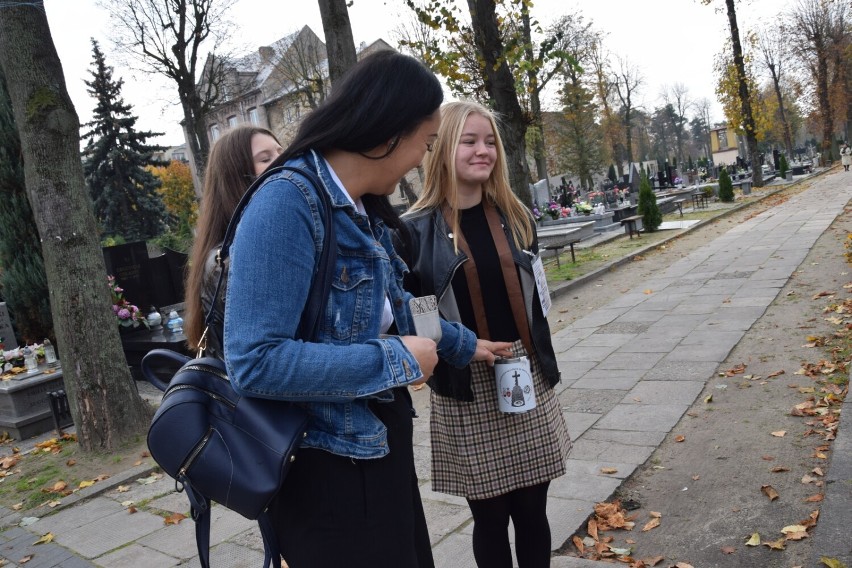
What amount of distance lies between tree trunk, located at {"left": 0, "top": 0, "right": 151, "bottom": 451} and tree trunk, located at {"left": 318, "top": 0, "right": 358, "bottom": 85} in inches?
113

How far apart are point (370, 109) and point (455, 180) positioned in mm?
1100

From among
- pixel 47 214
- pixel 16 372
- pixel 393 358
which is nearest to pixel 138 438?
pixel 47 214

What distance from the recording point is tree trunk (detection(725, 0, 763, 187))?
28.1 meters

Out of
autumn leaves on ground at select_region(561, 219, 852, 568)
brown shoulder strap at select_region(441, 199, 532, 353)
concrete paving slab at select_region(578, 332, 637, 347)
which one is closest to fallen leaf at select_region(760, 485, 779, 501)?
autumn leaves on ground at select_region(561, 219, 852, 568)

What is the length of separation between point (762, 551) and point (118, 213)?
41.5 m

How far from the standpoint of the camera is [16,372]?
8.43m

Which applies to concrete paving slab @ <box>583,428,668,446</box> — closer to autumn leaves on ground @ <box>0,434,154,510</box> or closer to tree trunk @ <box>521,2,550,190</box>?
autumn leaves on ground @ <box>0,434,154,510</box>

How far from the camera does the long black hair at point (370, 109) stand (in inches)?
57.5

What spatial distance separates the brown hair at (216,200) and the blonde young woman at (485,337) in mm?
655

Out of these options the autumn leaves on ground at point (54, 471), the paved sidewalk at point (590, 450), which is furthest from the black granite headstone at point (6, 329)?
the paved sidewalk at point (590, 450)

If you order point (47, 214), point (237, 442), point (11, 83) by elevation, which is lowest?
point (237, 442)

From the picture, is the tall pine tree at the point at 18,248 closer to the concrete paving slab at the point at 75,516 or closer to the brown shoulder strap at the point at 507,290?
the concrete paving slab at the point at 75,516

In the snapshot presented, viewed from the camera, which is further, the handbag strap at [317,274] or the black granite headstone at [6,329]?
the black granite headstone at [6,329]

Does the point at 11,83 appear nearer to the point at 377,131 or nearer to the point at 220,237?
the point at 220,237
